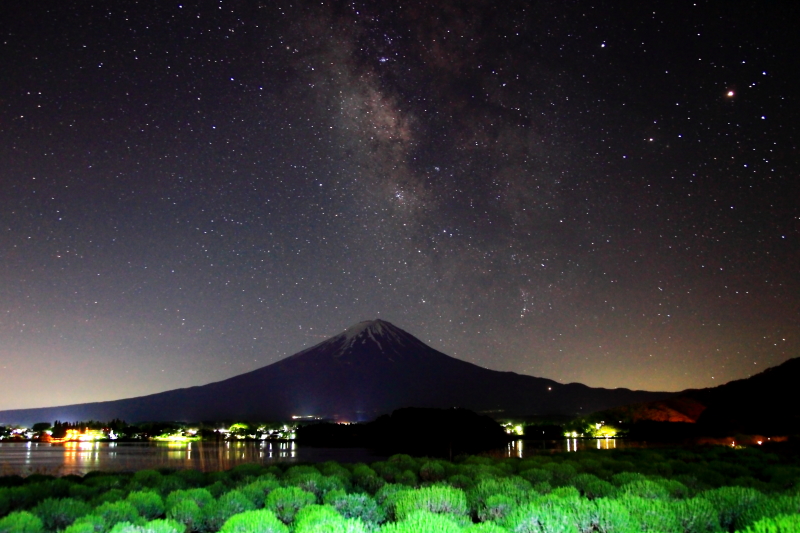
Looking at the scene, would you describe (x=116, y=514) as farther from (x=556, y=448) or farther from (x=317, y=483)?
(x=556, y=448)

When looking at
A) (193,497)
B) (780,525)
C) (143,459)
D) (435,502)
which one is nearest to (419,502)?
(435,502)

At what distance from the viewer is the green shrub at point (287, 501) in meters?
11.7

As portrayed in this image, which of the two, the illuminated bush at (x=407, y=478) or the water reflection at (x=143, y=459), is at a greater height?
the illuminated bush at (x=407, y=478)

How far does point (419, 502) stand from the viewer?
36.0 feet

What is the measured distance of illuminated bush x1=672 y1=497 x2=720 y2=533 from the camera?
9.29 meters

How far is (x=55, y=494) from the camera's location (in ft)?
45.5

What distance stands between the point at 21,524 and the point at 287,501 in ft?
13.8

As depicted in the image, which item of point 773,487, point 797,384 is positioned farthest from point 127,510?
point 797,384

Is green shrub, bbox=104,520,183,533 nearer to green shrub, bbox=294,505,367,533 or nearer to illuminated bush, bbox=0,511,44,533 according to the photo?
green shrub, bbox=294,505,367,533

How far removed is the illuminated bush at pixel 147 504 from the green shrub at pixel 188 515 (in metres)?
0.54

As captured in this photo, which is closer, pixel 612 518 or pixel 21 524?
pixel 612 518

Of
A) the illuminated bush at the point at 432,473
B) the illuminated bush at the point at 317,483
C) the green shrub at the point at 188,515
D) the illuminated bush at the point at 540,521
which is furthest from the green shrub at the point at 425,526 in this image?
the illuminated bush at the point at 432,473

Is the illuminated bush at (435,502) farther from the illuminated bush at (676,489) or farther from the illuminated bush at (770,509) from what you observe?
the illuminated bush at (770,509)

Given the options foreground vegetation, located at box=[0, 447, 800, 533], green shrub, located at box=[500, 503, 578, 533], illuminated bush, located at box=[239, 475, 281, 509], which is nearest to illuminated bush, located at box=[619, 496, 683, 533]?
foreground vegetation, located at box=[0, 447, 800, 533]
